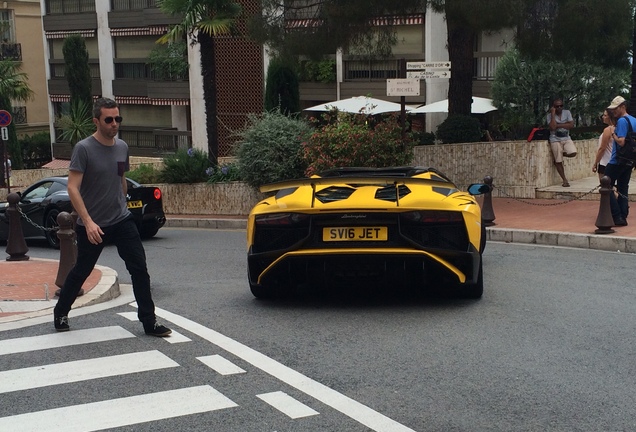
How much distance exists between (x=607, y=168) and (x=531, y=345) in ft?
23.0

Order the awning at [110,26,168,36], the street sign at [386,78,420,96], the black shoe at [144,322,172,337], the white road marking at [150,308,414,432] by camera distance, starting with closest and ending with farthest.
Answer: the white road marking at [150,308,414,432], the black shoe at [144,322,172,337], the street sign at [386,78,420,96], the awning at [110,26,168,36]

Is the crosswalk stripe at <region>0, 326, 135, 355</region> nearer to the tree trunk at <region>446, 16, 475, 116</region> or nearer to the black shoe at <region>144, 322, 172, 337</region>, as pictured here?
the black shoe at <region>144, 322, 172, 337</region>

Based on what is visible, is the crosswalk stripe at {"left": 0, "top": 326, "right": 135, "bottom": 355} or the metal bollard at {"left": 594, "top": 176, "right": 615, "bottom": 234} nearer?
the crosswalk stripe at {"left": 0, "top": 326, "right": 135, "bottom": 355}

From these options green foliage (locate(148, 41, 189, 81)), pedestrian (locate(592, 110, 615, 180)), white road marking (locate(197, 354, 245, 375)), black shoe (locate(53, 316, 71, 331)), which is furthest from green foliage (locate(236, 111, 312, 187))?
green foliage (locate(148, 41, 189, 81))

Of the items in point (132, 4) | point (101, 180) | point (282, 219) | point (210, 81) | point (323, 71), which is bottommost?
point (282, 219)

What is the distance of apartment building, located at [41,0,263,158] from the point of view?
4034cm

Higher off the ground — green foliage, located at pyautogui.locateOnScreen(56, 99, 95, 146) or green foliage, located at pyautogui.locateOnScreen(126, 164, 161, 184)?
green foliage, located at pyautogui.locateOnScreen(56, 99, 95, 146)

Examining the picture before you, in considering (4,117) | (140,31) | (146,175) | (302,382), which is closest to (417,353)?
(302,382)

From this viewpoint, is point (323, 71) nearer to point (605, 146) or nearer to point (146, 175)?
point (146, 175)

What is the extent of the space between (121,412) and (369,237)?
299 cm

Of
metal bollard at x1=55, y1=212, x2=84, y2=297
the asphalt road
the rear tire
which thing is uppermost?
metal bollard at x1=55, y1=212, x2=84, y2=297

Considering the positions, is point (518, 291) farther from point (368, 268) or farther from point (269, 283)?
point (269, 283)

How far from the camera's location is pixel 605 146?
1327 cm

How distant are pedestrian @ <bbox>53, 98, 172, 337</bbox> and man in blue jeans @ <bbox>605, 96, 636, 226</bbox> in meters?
7.82
